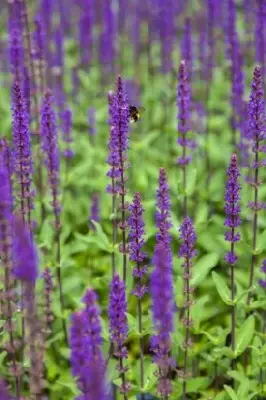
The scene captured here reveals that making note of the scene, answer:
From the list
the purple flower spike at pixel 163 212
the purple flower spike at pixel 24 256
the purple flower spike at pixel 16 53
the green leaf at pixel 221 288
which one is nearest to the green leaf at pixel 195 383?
the green leaf at pixel 221 288

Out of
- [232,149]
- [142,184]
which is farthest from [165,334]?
[232,149]

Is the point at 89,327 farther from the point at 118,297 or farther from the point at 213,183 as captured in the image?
the point at 213,183

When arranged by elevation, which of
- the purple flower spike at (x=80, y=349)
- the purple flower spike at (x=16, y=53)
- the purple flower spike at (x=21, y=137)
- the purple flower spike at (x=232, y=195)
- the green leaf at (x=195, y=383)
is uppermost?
the purple flower spike at (x=16, y=53)

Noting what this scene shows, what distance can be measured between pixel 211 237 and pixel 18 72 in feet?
8.67

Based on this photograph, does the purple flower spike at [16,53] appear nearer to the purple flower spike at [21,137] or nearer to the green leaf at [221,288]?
the purple flower spike at [21,137]

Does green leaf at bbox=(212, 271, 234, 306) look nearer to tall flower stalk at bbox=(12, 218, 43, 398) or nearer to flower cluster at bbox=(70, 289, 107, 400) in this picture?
flower cluster at bbox=(70, 289, 107, 400)

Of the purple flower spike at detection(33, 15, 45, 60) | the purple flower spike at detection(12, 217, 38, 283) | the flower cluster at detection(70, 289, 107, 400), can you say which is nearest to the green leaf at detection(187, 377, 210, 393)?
the flower cluster at detection(70, 289, 107, 400)

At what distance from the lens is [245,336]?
625 centimetres

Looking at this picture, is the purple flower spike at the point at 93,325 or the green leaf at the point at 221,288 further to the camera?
the green leaf at the point at 221,288

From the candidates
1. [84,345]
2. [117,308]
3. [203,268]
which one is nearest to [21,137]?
[117,308]

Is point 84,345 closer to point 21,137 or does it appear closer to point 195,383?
point 21,137

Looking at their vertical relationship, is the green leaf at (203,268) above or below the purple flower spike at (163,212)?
below

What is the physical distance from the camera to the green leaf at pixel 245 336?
20.4ft

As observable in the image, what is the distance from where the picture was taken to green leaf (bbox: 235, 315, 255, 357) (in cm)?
622
